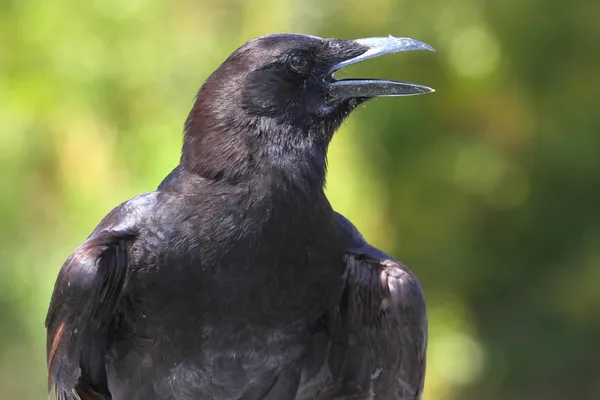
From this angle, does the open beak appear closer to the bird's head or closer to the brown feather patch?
the bird's head

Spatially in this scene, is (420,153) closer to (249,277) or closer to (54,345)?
(249,277)

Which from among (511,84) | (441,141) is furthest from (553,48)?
(441,141)

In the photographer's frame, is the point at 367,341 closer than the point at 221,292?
No

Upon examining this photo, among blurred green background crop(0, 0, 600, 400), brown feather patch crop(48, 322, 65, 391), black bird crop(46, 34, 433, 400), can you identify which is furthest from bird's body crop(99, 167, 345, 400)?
blurred green background crop(0, 0, 600, 400)

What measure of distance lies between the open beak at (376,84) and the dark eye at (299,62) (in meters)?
0.07

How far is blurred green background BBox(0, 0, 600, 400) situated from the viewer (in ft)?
16.4

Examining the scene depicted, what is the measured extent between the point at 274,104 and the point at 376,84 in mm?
237

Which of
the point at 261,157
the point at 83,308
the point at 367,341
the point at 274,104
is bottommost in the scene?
the point at 367,341

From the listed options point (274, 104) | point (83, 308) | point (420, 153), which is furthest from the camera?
point (420, 153)

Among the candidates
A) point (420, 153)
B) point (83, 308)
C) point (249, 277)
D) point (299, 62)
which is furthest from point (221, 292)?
point (420, 153)

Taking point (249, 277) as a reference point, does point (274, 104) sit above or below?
above

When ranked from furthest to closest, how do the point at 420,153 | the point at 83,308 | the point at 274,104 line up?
1. the point at 420,153
2. the point at 274,104
3. the point at 83,308

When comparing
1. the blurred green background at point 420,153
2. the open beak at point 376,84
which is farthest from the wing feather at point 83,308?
the blurred green background at point 420,153

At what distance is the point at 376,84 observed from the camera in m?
2.09
